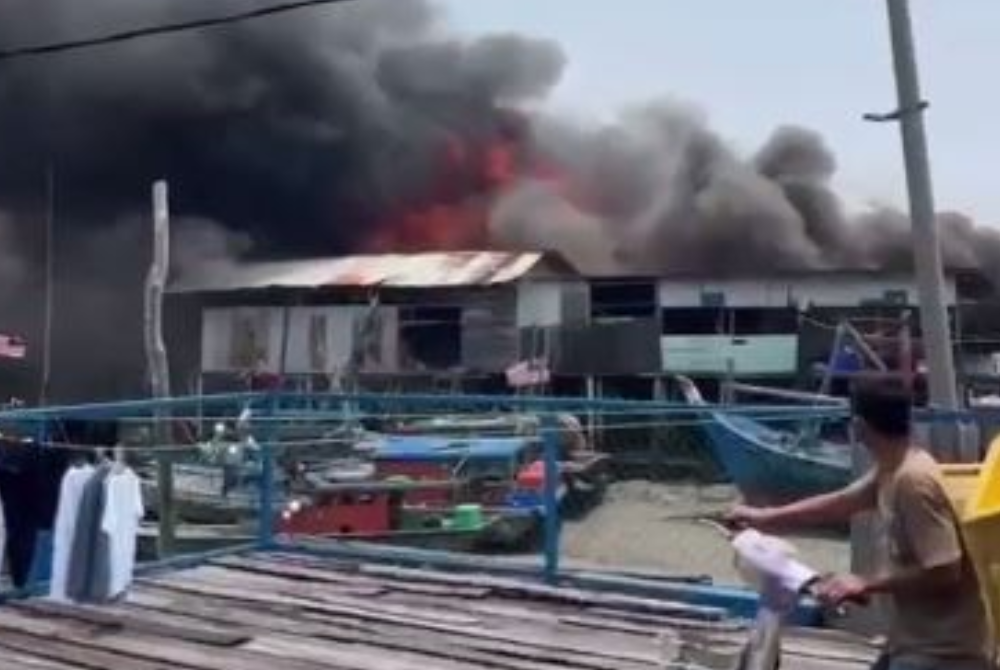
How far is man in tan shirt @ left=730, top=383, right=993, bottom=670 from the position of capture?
3746 millimetres

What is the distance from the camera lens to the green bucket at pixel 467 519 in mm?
16203

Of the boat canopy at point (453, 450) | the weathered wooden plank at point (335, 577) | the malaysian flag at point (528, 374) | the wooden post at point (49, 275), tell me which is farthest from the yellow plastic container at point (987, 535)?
the wooden post at point (49, 275)

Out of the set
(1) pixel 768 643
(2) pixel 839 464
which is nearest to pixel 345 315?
(2) pixel 839 464

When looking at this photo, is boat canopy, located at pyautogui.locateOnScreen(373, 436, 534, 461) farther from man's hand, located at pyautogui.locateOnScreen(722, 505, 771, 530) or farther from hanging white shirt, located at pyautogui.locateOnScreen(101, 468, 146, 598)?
man's hand, located at pyautogui.locateOnScreen(722, 505, 771, 530)

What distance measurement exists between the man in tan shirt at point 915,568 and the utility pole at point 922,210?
425 centimetres

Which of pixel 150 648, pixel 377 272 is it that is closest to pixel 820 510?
pixel 150 648

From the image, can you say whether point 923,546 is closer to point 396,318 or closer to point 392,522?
point 392,522

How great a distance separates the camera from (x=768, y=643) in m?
4.08

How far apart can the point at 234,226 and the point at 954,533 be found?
34.8 m

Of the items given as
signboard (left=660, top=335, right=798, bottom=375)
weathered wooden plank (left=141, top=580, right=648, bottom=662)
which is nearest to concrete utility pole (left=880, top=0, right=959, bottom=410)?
weathered wooden plank (left=141, top=580, right=648, bottom=662)

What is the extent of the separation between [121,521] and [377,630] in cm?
149

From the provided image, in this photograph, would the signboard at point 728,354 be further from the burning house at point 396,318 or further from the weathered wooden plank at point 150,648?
the weathered wooden plank at point 150,648

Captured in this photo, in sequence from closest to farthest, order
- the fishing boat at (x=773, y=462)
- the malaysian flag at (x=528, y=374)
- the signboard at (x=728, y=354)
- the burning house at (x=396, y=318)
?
the fishing boat at (x=773, y=462) → the malaysian flag at (x=528, y=374) → the signboard at (x=728, y=354) → the burning house at (x=396, y=318)

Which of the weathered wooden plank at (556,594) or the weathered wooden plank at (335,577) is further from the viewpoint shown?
the weathered wooden plank at (335,577)
